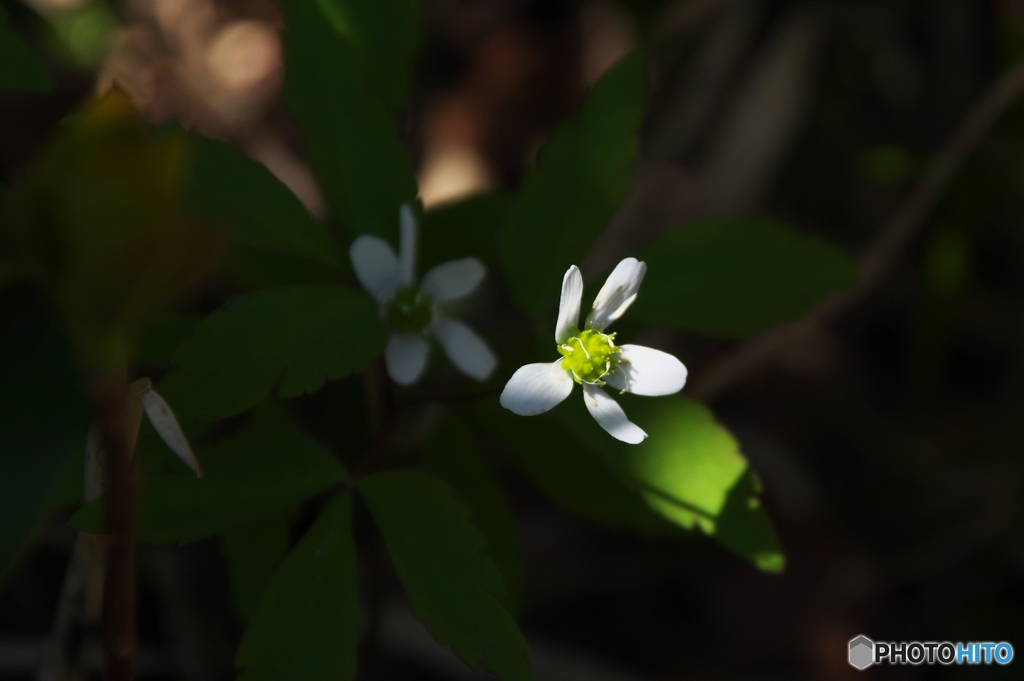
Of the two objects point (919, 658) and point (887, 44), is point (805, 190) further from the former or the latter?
point (919, 658)

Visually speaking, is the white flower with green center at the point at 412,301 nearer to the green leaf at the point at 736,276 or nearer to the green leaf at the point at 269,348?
the green leaf at the point at 269,348

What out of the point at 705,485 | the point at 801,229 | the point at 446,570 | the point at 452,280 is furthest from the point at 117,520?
the point at 801,229

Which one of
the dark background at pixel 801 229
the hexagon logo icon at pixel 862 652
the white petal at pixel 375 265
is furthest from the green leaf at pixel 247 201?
the hexagon logo icon at pixel 862 652

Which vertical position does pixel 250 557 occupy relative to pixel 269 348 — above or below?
below

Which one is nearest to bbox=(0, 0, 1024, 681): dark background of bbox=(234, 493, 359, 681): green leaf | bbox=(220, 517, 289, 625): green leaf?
bbox=(220, 517, 289, 625): green leaf

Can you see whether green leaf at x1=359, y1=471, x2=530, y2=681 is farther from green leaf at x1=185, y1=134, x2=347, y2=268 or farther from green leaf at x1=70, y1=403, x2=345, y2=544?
green leaf at x1=185, y1=134, x2=347, y2=268

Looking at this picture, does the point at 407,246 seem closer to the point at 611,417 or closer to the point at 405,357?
the point at 405,357

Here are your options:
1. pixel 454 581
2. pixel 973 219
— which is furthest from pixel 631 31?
pixel 454 581
